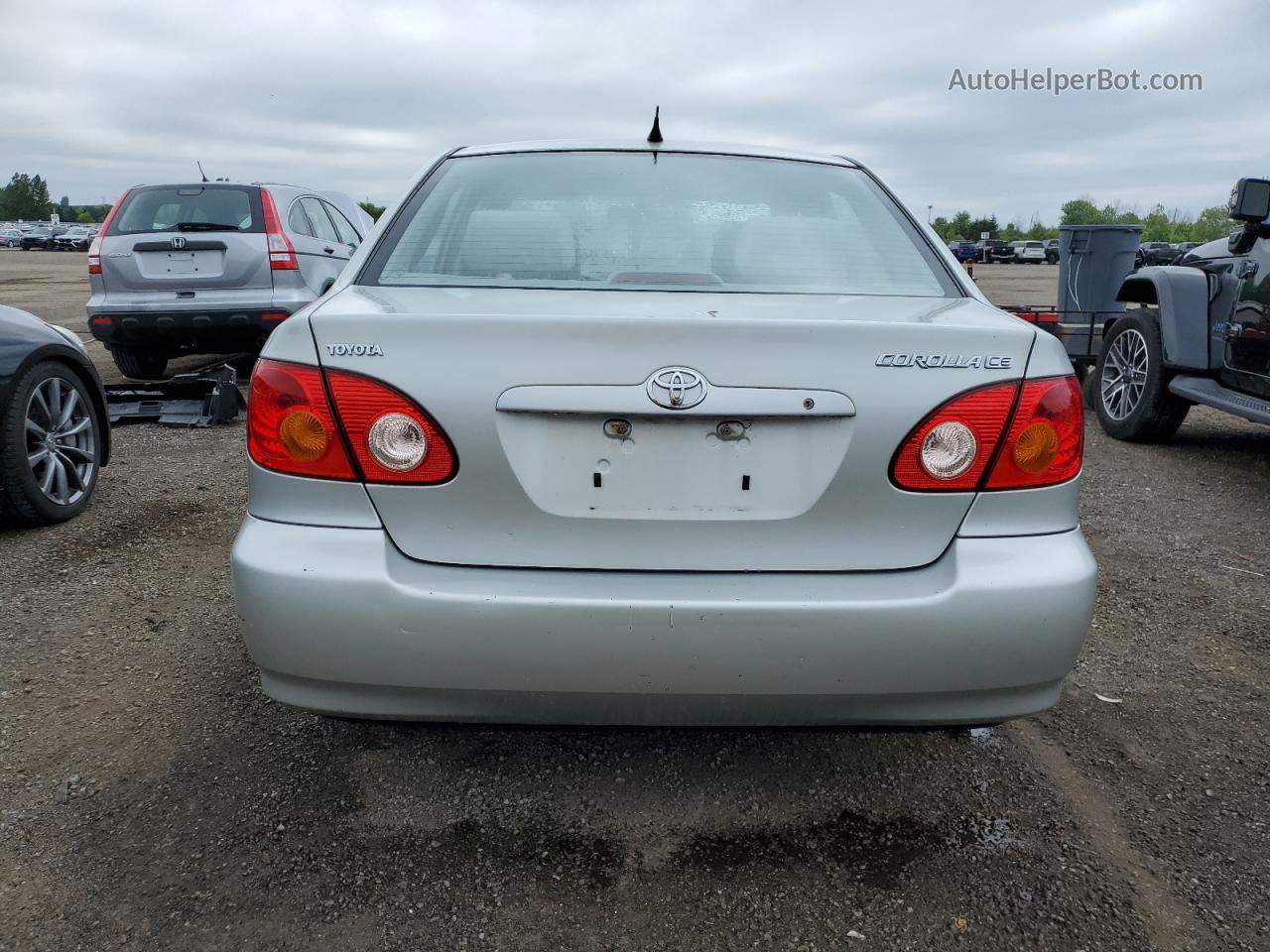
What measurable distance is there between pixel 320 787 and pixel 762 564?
131 centimetres

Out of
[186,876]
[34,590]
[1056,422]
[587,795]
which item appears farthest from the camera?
[34,590]

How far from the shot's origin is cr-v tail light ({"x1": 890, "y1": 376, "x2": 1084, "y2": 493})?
1.79 m

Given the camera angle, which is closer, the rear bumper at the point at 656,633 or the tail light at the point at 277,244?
the rear bumper at the point at 656,633

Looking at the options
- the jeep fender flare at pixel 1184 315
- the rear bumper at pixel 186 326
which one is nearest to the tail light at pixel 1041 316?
the jeep fender flare at pixel 1184 315

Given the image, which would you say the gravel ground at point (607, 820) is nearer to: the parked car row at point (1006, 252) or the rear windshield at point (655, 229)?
the rear windshield at point (655, 229)

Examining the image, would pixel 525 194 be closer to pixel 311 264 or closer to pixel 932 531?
pixel 932 531

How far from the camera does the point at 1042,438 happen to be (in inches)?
72.6

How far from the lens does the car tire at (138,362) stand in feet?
26.2

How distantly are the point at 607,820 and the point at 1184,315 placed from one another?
536 cm

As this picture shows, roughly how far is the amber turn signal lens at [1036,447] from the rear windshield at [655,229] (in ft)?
1.76

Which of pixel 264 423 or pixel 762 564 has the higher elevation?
pixel 264 423

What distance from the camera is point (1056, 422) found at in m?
1.85

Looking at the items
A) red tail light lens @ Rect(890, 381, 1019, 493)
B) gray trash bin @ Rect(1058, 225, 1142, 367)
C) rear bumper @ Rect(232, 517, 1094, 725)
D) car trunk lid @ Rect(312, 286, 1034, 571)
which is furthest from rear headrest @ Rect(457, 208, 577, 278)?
gray trash bin @ Rect(1058, 225, 1142, 367)

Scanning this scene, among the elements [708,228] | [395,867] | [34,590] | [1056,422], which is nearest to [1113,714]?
[1056,422]
